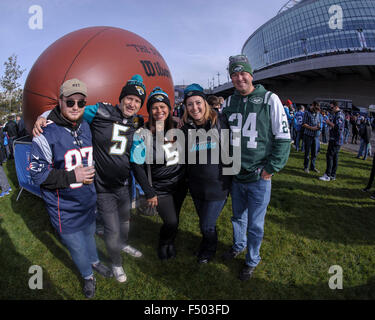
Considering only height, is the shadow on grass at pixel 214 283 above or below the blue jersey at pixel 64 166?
below

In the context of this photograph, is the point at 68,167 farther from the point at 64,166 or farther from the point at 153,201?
the point at 153,201

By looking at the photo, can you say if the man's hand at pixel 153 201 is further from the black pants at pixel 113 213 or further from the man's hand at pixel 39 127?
the man's hand at pixel 39 127

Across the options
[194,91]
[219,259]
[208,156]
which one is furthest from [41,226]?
[194,91]

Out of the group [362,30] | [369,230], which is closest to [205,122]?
[369,230]

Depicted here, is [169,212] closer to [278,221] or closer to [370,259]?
[278,221]

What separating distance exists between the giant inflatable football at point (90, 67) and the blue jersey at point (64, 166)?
4.22 feet

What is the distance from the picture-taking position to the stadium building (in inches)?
1107

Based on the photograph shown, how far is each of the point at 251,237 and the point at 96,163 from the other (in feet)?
6.56

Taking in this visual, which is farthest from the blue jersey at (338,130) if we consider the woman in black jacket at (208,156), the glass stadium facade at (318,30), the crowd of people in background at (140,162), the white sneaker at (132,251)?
the glass stadium facade at (318,30)

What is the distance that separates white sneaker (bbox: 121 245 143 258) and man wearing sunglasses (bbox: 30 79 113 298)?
2.75 feet

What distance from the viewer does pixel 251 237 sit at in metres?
2.54

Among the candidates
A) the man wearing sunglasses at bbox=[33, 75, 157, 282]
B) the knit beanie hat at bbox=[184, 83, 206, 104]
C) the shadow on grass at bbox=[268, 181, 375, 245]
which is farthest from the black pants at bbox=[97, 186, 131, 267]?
the shadow on grass at bbox=[268, 181, 375, 245]

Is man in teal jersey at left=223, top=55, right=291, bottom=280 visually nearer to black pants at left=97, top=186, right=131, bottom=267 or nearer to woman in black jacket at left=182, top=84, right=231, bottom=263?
woman in black jacket at left=182, top=84, right=231, bottom=263

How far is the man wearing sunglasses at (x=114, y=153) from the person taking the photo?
2293 millimetres
